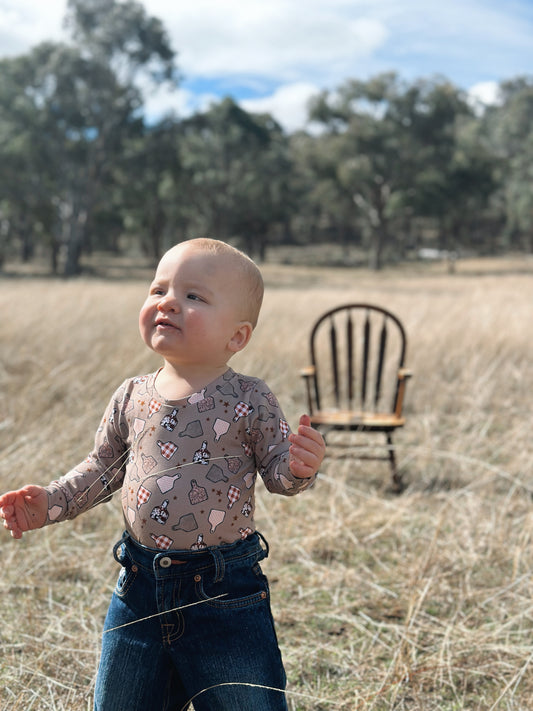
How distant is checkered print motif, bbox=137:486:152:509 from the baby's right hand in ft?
0.72

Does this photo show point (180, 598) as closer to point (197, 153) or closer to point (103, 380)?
point (103, 380)

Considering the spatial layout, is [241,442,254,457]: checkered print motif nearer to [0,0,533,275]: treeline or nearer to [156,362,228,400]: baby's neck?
[156,362,228,400]: baby's neck

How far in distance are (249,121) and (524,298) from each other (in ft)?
92.7

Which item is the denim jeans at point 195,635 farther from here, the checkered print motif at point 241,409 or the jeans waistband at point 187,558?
the checkered print motif at point 241,409

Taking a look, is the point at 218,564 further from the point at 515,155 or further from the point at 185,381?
the point at 515,155

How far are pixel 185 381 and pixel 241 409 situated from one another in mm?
147

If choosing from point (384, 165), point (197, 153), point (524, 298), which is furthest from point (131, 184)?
point (524, 298)

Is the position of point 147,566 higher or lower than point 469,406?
higher

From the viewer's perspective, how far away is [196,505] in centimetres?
146

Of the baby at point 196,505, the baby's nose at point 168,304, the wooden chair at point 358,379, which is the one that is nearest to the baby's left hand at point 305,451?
the baby at point 196,505

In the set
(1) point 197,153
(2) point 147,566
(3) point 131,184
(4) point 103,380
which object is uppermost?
(1) point 197,153

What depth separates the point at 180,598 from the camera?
1459 mm

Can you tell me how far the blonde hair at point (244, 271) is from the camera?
1498 millimetres

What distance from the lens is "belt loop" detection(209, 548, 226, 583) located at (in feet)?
4.76
